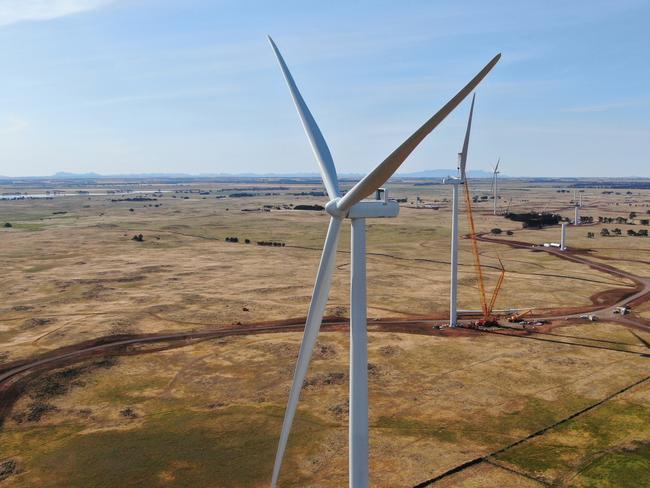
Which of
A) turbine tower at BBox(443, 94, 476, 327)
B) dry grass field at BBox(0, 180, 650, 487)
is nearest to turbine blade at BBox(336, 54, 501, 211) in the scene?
dry grass field at BBox(0, 180, 650, 487)

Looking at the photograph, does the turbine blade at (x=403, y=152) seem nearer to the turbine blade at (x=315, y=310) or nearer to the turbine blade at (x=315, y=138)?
the turbine blade at (x=315, y=310)

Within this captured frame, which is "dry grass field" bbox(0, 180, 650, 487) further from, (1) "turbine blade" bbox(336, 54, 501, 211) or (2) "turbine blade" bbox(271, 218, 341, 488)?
(1) "turbine blade" bbox(336, 54, 501, 211)

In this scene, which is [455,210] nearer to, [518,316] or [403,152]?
[518,316]

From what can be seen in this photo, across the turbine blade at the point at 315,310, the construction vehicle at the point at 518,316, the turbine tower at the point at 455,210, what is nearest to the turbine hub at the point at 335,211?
the turbine blade at the point at 315,310

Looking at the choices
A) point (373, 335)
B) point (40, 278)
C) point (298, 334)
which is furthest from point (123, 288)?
point (373, 335)

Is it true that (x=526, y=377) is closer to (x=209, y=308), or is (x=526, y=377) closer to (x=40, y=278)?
(x=209, y=308)

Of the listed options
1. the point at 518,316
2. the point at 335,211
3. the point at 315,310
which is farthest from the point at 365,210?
the point at 518,316

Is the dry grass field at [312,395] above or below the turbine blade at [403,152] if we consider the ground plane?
below
